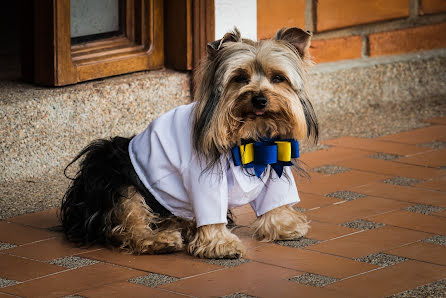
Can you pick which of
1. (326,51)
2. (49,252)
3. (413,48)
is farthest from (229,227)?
(413,48)

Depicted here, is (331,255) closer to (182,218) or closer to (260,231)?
(260,231)

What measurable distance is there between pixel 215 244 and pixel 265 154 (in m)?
0.44

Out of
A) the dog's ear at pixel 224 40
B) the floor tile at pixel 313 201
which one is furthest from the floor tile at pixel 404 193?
the dog's ear at pixel 224 40

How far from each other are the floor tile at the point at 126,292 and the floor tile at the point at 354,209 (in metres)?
1.23

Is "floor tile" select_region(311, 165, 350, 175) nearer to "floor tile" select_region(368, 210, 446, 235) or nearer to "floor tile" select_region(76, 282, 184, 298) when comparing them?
"floor tile" select_region(368, 210, 446, 235)

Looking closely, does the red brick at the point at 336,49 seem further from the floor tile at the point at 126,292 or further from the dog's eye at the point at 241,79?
the floor tile at the point at 126,292

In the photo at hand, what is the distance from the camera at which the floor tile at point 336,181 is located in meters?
4.89

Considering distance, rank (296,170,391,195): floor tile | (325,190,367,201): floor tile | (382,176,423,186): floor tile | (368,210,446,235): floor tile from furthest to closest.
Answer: (382,176,423,186): floor tile < (296,170,391,195): floor tile < (325,190,367,201): floor tile < (368,210,446,235): floor tile

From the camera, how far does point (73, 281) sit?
347 cm

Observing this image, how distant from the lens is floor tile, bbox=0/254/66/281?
11.6ft

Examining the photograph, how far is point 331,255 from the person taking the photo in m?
3.79

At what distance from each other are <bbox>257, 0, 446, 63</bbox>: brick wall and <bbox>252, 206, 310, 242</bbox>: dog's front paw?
234 cm

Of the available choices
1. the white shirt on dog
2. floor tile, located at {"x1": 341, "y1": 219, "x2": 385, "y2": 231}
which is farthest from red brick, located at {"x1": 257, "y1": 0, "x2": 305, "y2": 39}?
the white shirt on dog

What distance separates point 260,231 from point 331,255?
0.39 meters
